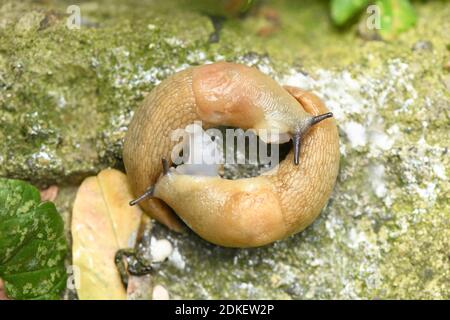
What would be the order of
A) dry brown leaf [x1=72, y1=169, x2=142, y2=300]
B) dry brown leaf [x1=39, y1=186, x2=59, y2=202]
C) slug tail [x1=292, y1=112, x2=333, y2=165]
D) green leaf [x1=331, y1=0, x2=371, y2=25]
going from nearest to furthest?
slug tail [x1=292, y1=112, x2=333, y2=165] → dry brown leaf [x1=72, y1=169, x2=142, y2=300] → dry brown leaf [x1=39, y1=186, x2=59, y2=202] → green leaf [x1=331, y1=0, x2=371, y2=25]

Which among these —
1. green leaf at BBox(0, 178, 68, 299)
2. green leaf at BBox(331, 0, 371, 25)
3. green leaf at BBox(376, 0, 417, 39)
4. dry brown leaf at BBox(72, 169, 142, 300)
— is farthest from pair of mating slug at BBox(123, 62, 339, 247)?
green leaf at BBox(376, 0, 417, 39)

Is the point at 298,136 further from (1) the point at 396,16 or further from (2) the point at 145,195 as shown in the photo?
(1) the point at 396,16

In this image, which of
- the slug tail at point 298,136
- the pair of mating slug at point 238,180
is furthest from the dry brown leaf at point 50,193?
the slug tail at point 298,136

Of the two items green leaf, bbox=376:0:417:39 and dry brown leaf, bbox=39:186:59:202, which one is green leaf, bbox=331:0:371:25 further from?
dry brown leaf, bbox=39:186:59:202

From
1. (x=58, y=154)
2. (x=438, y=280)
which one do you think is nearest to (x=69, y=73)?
(x=58, y=154)

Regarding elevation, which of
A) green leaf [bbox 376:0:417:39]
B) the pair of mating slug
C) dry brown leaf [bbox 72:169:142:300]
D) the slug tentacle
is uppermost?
green leaf [bbox 376:0:417:39]

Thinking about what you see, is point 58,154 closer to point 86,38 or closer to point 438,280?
point 86,38

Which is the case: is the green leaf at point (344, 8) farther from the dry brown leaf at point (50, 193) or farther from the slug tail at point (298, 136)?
the dry brown leaf at point (50, 193)
